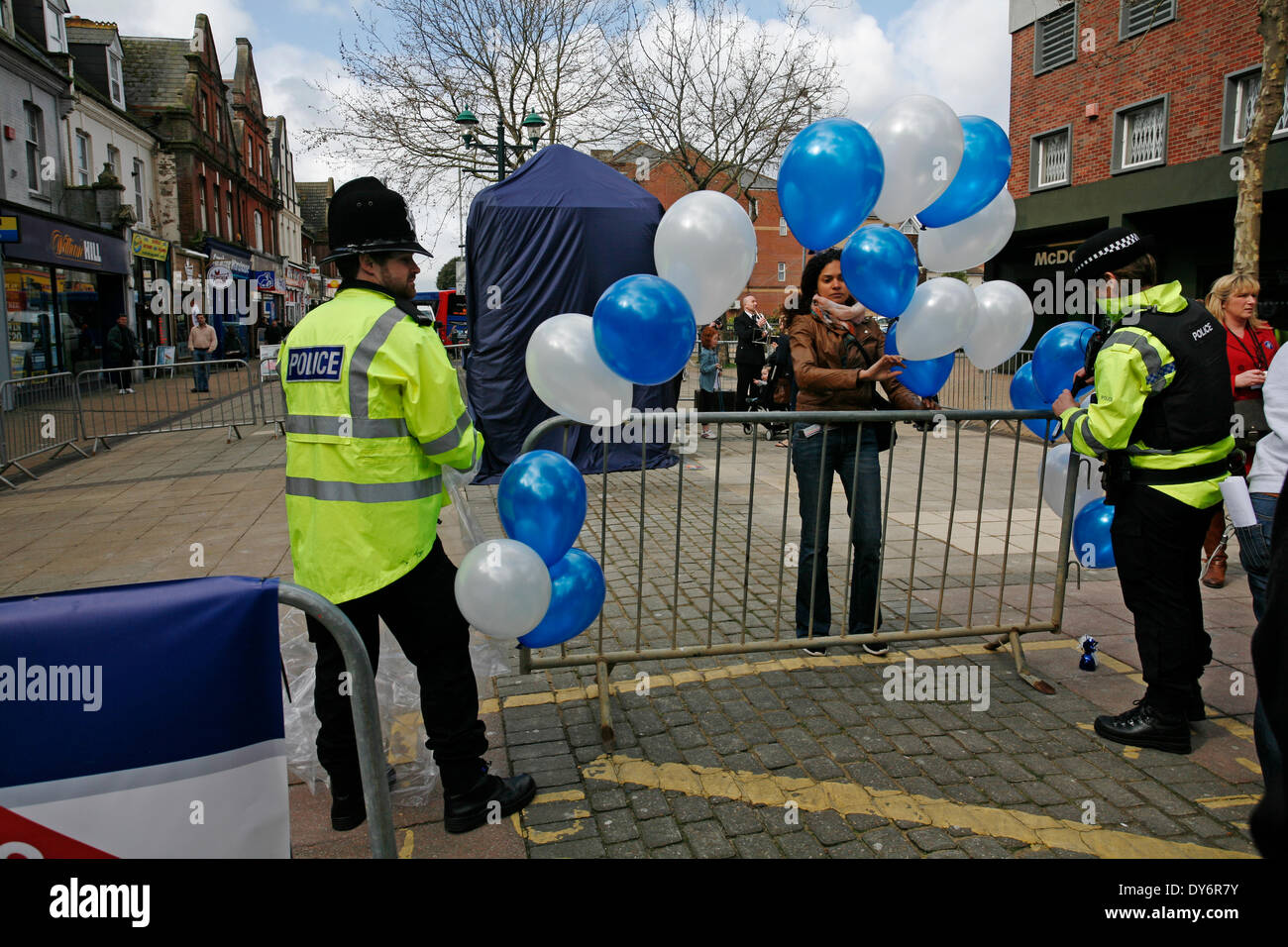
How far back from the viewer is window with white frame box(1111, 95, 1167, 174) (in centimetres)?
1794

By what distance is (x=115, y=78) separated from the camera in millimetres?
25812

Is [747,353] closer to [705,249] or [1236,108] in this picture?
[705,249]

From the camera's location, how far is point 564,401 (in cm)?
340

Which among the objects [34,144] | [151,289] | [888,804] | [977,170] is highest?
[34,144]

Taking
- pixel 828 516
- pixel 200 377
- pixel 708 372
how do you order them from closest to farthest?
pixel 828 516 → pixel 708 372 → pixel 200 377

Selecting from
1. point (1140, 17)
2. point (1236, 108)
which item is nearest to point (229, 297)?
point (1140, 17)

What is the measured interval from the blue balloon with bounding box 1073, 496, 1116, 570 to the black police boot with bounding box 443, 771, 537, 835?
8.95ft

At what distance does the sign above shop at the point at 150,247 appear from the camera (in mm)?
23922

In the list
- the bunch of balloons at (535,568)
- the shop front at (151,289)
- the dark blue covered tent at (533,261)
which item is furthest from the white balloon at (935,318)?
the shop front at (151,289)

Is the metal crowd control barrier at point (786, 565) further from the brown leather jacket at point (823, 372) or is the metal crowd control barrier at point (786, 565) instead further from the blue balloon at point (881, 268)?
the blue balloon at point (881, 268)

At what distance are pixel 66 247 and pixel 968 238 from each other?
2143 centimetres
